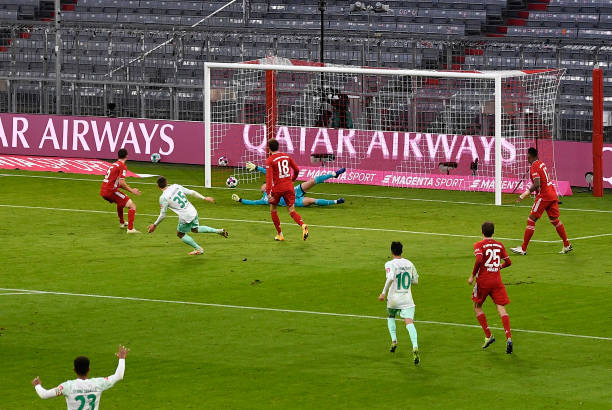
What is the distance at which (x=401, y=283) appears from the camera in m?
16.4

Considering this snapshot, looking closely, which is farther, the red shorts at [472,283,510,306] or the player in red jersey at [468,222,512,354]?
the red shorts at [472,283,510,306]

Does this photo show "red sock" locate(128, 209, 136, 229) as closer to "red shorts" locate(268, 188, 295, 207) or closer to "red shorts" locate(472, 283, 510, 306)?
"red shorts" locate(268, 188, 295, 207)

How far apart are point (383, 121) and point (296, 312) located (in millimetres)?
16081

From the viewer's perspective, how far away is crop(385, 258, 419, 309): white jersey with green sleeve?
53.4 feet

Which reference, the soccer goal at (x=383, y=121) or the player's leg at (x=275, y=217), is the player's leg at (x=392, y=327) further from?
the soccer goal at (x=383, y=121)

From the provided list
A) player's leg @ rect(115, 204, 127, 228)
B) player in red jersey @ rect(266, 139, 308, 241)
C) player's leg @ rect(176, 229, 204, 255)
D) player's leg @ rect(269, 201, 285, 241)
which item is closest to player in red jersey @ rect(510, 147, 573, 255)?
player in red jersey @ rect(266, 139, 308, 241)

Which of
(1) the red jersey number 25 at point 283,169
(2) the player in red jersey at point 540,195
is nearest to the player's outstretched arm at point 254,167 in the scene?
(1) the red jersey number 25 at point 283,169

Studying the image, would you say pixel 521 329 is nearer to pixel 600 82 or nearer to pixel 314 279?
pixel 314 279

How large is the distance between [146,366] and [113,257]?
7.66 m

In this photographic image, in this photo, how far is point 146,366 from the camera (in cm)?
1611

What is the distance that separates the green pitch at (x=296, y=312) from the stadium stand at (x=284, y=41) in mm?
8831

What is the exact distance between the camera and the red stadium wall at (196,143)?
33.1 metres

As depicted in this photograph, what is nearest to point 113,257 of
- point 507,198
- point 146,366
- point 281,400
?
point 146,366

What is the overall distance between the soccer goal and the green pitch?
10.6ft
